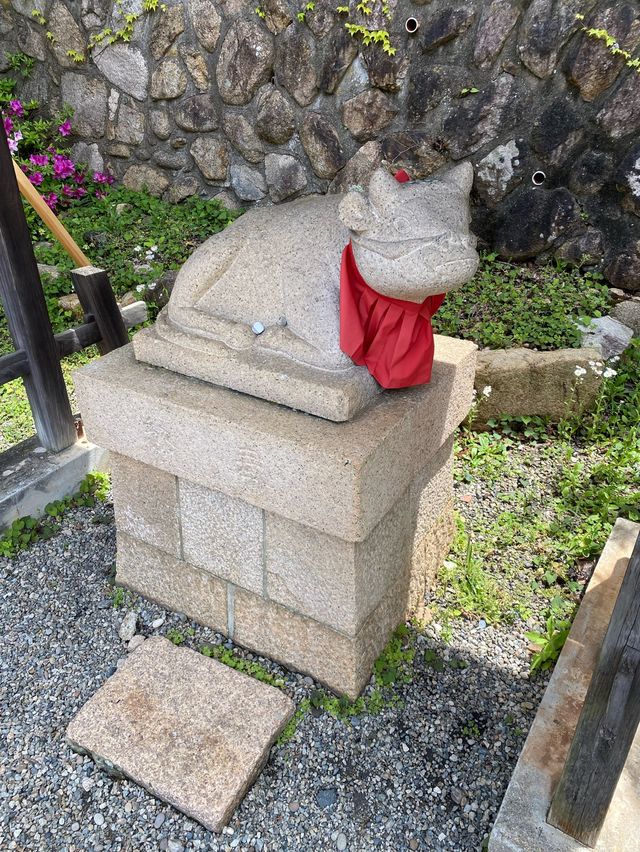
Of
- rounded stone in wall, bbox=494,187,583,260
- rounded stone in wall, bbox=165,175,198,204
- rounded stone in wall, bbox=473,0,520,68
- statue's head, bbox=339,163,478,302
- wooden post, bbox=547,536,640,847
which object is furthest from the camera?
rounded stone in wall, bbox=165,175,198,204

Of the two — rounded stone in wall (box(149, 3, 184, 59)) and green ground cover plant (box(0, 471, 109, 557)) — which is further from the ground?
rounded stone in wall (box(149, 3, 184, 59))

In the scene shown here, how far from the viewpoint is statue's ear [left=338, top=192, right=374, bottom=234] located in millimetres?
1773

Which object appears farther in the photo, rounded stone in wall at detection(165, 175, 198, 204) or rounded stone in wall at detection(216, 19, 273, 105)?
rounded stone in wall at detection(165, 175, 198, 204)

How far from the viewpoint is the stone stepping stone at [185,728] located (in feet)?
6.53

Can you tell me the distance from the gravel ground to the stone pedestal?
0.60 ft

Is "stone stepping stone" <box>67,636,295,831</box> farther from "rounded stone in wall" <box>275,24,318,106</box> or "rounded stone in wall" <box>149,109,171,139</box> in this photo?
"rounded stone in wall" <box>149,109,171,139</box>

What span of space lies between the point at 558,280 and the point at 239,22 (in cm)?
290

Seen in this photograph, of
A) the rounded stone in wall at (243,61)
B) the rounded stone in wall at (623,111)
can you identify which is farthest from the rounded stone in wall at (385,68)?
the rounded stone in wall at (623,111)

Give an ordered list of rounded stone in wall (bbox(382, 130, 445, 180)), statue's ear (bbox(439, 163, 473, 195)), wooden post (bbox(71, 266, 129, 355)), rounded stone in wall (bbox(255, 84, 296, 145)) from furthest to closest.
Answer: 1. rounded stone in wall (bbox(255, 84, 296, 145))
2. rounded stone in wall (bbox(382, 130, 445, 180))
3. wooden post (bbox(71, 266, 129, 355))
4. statue's ear (bbox(439, 163, 473, 195))

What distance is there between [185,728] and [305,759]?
1.34 ft

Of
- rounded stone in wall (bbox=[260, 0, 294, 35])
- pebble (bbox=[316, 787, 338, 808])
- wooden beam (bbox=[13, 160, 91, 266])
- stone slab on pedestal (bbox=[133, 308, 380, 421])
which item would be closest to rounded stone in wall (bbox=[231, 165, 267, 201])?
rounded stone in wall (bbox=[260, 0, 294, 35])

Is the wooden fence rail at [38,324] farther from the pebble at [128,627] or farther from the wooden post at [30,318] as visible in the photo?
the pebble at [128,627]

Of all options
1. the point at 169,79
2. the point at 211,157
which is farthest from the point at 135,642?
the point at 169,79

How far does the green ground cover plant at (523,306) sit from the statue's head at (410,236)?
219cm
